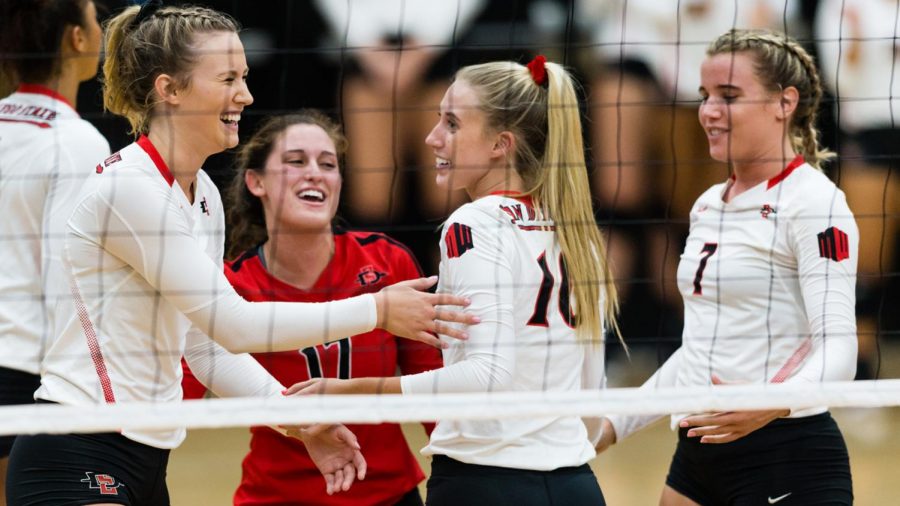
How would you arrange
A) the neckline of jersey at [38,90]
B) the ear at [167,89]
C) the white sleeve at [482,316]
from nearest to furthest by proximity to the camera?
the white sleeve at [482,316] → the ear at [167,89] → the neckline of jersey at [38,90]

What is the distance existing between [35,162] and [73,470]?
1.28 metres

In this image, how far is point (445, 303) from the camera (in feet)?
9.17

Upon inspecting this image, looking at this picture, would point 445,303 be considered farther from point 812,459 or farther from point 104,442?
point 812,459

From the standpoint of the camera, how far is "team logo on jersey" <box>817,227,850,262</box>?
120 inches

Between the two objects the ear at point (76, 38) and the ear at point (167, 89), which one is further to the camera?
the ear at point (76, 38)

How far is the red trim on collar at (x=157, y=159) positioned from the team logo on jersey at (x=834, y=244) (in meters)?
1.61

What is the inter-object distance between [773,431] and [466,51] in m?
4.08

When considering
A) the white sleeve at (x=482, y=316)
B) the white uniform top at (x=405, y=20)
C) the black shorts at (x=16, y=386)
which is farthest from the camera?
the white uniform top at (x=405, y=20)

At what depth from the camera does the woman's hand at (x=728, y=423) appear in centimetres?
298

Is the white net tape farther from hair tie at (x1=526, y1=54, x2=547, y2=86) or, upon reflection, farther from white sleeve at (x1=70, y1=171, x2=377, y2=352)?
hair tie at (x1=526, y1=54, x2=547, y2=86)

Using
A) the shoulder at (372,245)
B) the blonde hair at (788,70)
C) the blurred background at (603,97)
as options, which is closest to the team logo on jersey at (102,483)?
the shoulder at (372,245)

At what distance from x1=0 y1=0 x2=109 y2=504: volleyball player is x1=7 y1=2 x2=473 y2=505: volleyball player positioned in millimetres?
750

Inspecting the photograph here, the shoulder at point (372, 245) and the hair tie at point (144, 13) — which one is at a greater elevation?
the hair tie at point (144, 13)

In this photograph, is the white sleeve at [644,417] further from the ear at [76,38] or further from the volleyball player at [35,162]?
the ear at [76,38]
